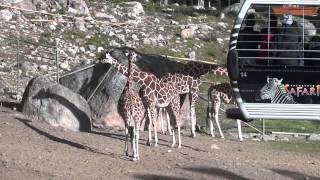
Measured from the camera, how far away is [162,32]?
93.0 ft

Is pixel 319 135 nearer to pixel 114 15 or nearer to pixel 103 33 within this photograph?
pixel 103 33

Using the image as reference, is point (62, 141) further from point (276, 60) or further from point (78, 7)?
point (78, 7)

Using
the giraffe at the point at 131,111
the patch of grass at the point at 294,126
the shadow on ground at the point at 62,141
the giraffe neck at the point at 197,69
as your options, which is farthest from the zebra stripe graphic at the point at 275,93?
the patch of grass at the point at 294,126

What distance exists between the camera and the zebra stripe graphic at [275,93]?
32.1ft

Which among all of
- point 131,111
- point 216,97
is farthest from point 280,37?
A: point 216,97

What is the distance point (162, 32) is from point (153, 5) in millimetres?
5817

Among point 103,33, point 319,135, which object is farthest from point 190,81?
point 103,33

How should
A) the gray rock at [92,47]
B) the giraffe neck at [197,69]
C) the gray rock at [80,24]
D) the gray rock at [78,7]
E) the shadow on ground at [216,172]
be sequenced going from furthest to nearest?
the gray rock at [78,7]
the gray rock at [80,24]
the gray rock at [92,47]
the giraffe neck at [197,69]
the shadow on ground at [216,172]

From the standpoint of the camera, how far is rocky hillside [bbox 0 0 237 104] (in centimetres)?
2098

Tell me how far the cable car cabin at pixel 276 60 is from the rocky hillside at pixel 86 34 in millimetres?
9183

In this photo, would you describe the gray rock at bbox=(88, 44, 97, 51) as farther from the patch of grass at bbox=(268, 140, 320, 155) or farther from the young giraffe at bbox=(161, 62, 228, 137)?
the patch of grass at bbox=(268, 140, 320, 155)

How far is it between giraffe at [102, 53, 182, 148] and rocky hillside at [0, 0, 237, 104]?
15.4 feet

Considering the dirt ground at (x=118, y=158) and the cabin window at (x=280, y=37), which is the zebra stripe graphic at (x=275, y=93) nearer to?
the cabin window at (x=280, y=37)

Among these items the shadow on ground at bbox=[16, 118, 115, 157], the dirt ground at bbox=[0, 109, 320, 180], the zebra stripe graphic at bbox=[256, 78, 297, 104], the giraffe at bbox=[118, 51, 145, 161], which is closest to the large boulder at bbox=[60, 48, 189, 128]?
the dirt ground at bbox=[0, 109, 320, 180]
